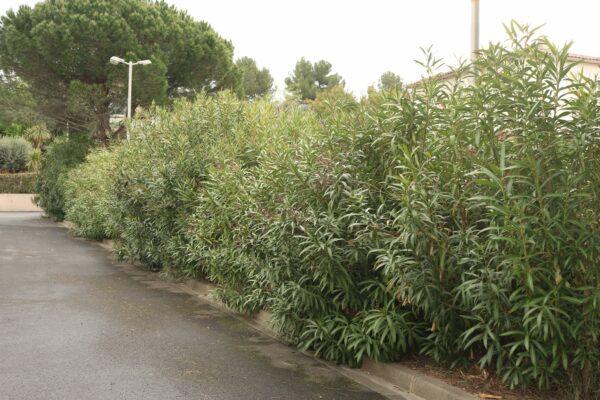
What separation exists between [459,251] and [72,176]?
20.8 m

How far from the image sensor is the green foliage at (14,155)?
46031 mm

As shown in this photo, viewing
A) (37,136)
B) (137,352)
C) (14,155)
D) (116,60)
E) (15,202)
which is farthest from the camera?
(37,136)

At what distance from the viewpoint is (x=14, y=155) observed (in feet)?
151

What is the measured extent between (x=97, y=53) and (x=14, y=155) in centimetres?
2316

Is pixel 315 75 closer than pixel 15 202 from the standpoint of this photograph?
No

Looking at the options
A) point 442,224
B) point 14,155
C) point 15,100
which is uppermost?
point 15,100

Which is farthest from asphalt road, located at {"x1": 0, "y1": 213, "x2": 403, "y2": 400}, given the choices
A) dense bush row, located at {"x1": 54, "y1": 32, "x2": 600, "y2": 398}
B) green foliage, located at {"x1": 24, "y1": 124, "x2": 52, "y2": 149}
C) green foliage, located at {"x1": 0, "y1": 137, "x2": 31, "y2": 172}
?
green foliage, located at {"x1": 24, "y1": 124, "x2": 52, "y2": 149}

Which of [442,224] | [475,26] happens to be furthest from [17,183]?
[442,224]

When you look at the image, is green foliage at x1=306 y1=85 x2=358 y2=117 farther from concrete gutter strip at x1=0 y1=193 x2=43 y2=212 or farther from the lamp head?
concrete gutter strip at x1=0 y1=193 x2=43 y2=212

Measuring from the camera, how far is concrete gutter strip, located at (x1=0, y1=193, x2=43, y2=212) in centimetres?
4344

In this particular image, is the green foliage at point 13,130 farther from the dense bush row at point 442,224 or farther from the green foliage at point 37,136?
the dense bush row at point 442,224

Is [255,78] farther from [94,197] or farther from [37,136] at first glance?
[94,197]

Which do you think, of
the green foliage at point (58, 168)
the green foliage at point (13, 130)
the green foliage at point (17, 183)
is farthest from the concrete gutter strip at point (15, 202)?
the green foliage at point (58, 168)

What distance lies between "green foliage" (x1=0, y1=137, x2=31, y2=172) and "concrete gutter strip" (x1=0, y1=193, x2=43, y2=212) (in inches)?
143
